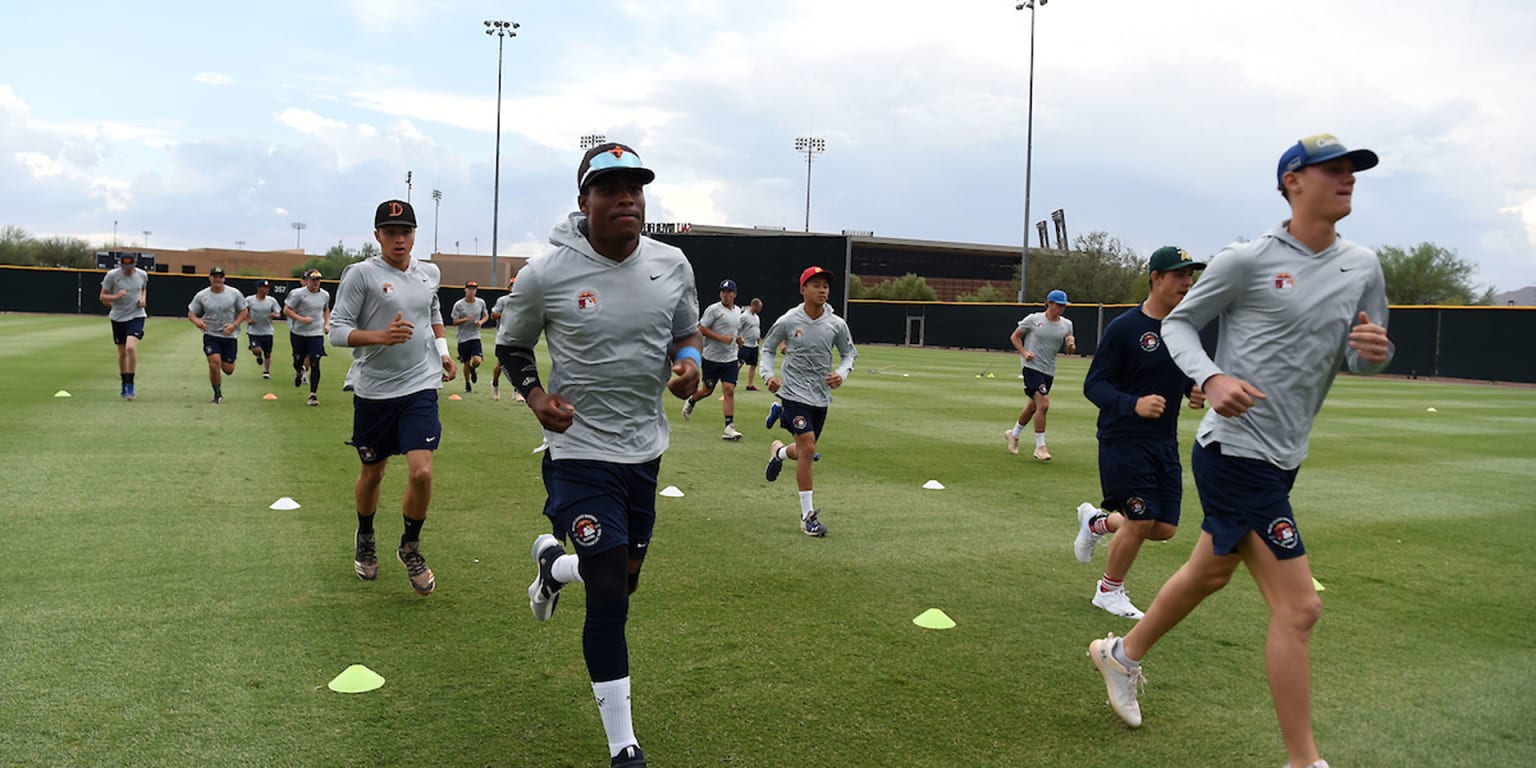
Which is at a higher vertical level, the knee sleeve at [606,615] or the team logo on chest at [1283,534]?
the team logo on chest at [1283,534]

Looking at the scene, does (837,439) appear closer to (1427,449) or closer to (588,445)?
(1427,449)

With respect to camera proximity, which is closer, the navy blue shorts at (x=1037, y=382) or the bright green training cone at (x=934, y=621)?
the bright green training cone at (x=934, y=621)

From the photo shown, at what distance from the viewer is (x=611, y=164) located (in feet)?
13.0

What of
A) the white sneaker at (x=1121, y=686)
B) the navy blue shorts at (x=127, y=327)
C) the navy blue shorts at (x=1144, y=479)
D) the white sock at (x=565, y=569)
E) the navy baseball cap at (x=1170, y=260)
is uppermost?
the navy baseball cap at (x=1170, y=260)

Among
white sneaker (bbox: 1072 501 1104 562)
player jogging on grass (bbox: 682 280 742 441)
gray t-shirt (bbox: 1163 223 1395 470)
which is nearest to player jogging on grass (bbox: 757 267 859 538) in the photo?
white sneaker (bbox: 1072 501 1104 562)

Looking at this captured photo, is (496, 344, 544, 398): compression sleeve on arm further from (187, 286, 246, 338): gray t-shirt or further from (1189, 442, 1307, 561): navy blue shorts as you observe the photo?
(187, 286, 246, 338): gray t-shirt

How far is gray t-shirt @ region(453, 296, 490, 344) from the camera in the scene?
18844mm

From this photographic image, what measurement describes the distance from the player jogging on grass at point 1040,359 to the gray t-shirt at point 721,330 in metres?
4.66

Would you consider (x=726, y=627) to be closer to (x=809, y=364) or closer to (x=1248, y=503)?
(x=1248, y=503)

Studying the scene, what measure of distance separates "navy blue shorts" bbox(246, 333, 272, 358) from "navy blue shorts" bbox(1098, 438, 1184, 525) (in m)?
17.4

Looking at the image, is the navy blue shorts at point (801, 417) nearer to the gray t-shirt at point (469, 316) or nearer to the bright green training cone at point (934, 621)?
the bright green training cone at point (934, 621)

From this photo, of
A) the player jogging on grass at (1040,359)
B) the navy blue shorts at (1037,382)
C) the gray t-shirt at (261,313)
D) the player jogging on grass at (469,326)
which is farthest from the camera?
the gray t-shirt at (261,313)

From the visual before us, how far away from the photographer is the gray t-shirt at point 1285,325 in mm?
3895

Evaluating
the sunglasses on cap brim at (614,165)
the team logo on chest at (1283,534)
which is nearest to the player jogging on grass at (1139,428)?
the team logo on chest at (1283,534)
